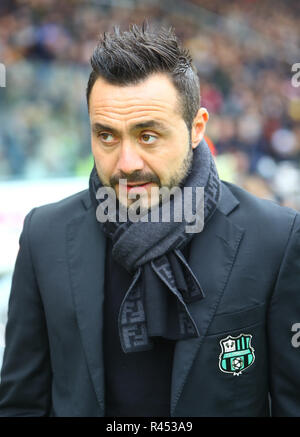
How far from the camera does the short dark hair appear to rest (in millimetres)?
1675

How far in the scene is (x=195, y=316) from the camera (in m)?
1.77

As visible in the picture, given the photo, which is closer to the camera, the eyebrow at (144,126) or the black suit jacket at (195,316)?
the eyebrow at (144,126)

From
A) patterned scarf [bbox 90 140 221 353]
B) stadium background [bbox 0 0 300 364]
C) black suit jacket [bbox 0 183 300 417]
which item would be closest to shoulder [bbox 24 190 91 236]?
black suit jacket [bbox 0 183 300 417]

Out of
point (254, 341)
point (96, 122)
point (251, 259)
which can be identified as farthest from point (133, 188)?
point (254, 341)

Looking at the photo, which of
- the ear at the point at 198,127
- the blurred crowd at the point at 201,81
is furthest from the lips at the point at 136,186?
the blurred crowd at the point at 201,81

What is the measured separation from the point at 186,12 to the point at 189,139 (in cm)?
796

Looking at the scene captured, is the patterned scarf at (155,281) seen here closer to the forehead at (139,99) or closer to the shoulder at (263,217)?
the shoulder at (263,217)

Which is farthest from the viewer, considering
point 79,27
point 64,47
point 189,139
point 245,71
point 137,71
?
point 245,71

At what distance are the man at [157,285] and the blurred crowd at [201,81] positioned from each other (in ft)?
9.13

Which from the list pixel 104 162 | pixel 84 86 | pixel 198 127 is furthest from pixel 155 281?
pixel 84 86

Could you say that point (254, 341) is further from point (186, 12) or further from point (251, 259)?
point (186, 12)

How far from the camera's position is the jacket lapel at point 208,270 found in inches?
68.7

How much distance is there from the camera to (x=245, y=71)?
877 centimetres

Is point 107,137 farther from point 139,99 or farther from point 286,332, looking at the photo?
point 286,332
